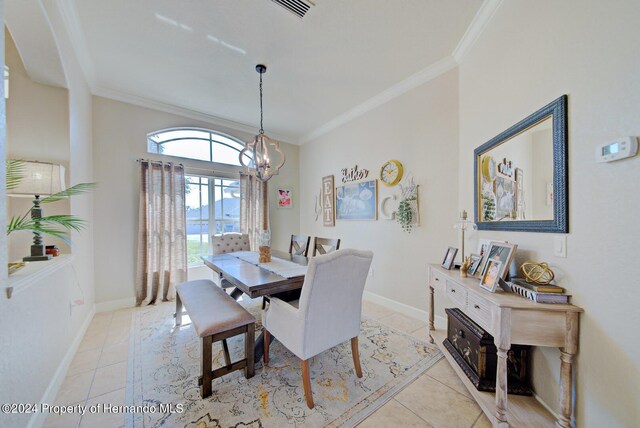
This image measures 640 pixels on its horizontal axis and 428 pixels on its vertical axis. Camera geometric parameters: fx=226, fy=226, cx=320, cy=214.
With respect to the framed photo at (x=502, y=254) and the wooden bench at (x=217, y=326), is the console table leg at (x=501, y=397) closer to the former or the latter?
the framed photo at (x=502, y=254)

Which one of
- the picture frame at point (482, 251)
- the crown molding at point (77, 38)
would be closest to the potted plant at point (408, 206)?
the picture frame at point (482, 251)

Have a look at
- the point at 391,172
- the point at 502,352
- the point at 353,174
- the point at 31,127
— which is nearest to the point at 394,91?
the point at 391,172

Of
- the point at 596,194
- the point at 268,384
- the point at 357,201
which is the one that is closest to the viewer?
the point at 596,194

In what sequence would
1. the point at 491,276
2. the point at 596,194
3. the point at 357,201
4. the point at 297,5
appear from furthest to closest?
the point at 357,201 → the point at 297,5 → the point at 491,276 → the point at 596,194

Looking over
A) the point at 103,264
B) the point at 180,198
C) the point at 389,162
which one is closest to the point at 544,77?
the point at 389,162

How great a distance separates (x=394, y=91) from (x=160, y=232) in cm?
382

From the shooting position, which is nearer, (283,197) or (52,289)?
(52,289)

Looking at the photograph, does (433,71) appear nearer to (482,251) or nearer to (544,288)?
(482,251)

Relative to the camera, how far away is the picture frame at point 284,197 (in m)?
4.62

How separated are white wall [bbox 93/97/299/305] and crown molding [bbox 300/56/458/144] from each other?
107 inches

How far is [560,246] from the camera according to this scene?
122cm

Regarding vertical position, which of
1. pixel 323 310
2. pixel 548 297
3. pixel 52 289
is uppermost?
pixel 548 297

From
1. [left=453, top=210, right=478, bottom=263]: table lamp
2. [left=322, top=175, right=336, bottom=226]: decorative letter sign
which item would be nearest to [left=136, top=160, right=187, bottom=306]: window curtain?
[left=322, top=175, right=336, bottom=226]: decorative letter sign

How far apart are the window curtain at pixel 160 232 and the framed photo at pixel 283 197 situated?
172 centimetres
